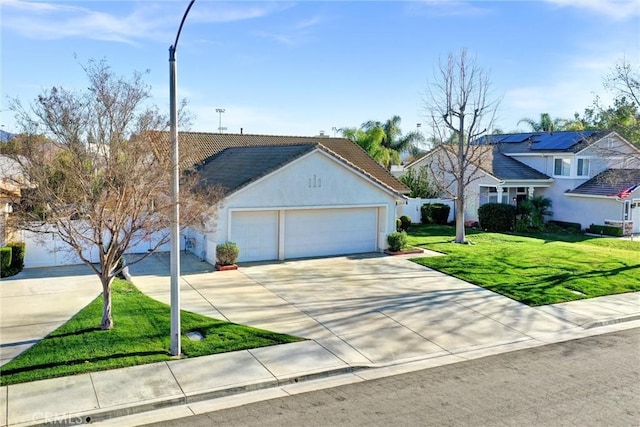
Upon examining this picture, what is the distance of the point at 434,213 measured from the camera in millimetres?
32938

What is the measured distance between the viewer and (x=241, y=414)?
8.34 meters

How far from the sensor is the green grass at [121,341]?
9.65 m

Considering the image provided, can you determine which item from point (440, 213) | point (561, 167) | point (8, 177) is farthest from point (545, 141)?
point (8, 177)

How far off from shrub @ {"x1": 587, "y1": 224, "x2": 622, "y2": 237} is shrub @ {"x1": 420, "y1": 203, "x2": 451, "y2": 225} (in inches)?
335

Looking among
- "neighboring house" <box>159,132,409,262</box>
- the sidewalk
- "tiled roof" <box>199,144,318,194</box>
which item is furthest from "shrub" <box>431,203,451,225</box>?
the sidewalk

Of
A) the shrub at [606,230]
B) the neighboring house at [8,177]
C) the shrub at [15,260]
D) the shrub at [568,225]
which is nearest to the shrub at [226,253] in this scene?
the shrub at [15,260]

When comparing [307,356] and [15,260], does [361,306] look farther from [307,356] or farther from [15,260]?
[15,260]

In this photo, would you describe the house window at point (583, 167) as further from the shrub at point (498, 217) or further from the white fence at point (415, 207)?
the white fence at point (415, 207)

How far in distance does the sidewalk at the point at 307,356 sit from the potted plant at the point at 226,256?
1231mm

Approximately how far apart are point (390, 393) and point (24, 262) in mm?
13545

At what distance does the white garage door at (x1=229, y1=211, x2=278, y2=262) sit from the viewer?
19.3 m

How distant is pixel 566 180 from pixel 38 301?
101ft

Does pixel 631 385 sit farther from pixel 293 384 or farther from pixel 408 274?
pixel 408 274

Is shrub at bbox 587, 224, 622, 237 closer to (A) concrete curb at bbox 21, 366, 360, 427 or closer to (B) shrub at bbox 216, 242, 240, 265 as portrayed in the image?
(B) shrub at bbox 216, 242, 240, 265
